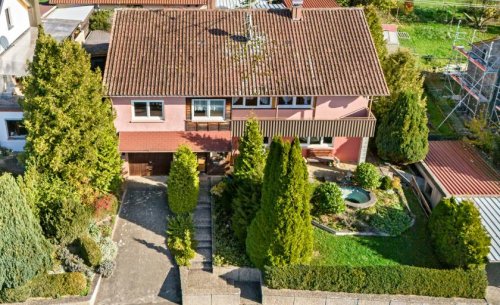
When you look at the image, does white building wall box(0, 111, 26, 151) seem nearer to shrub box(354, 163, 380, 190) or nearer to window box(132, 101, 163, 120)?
window box(132, 101, 163, 120)

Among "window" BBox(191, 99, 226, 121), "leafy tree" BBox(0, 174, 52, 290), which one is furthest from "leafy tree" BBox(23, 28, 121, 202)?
"window" BBox(191, 99, 226, 121)

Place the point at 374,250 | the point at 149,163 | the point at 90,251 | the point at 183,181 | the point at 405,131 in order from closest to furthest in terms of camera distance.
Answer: the point at 90,251 → the point at 374,250 → the point at 183,181 → the point at 149,163 → the point at 405,131

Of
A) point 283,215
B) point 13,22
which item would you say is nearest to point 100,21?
point 13,22

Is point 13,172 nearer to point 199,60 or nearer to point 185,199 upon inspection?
point 185,199

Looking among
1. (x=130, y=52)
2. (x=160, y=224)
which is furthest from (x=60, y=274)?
(x=130, y=52)

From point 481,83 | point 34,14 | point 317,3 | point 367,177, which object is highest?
point 34,14

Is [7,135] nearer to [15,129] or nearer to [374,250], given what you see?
[15,129]
